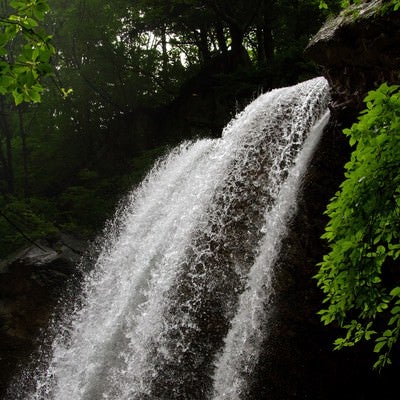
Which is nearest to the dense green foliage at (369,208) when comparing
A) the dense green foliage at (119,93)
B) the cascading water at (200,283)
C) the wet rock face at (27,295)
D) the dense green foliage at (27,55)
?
the dense green foliage at (27,55)

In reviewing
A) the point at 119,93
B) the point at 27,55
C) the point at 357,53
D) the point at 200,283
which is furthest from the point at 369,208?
the point at 119,93

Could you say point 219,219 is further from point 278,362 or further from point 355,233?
point 355,233

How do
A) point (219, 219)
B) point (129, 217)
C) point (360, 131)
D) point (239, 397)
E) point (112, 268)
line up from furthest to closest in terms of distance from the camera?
point (129, 217) < point (112, 268) < point (219, 219) < point (239, 397) < point (360, 131)

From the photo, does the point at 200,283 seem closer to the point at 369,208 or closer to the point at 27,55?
the point at 369,208

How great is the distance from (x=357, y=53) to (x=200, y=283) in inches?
181

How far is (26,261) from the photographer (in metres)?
9.70

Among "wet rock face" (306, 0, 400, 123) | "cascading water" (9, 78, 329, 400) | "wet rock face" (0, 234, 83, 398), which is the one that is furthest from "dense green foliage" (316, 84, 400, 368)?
"wet rock face" (0, 234, 83, 398)

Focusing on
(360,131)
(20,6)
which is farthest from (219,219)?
(20,6)

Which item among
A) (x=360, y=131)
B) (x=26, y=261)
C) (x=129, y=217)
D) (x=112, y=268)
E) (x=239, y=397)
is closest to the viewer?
(x=360, y=131)

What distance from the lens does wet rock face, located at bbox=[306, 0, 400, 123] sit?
19.2ft

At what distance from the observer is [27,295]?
9.51 m

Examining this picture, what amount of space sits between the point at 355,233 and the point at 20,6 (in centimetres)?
274

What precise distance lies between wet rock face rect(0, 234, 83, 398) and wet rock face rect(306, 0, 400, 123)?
24.0 ft

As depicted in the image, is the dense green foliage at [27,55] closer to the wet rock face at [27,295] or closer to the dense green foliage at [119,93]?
the wet rock face at [27,295]
